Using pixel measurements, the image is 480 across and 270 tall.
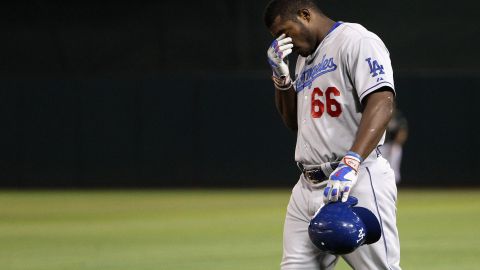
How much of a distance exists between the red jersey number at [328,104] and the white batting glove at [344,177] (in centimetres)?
31

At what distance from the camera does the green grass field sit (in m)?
9.51

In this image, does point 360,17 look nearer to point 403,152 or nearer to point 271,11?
point 403,152

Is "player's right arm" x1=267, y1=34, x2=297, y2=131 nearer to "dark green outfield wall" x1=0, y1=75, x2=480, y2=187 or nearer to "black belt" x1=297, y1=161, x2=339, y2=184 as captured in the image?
"black belt" x1=297, y1=161, x2=339, y2=184

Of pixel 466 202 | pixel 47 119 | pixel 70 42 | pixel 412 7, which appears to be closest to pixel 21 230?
pixel 466 202

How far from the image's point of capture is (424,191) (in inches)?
782

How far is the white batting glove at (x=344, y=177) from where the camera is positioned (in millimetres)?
4699

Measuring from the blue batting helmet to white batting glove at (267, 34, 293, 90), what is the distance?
0.81 metres

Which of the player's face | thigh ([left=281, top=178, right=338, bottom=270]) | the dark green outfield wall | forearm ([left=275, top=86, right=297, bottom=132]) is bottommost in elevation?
the dark green outfield wall

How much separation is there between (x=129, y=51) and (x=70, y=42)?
136cm

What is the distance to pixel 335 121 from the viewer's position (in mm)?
5004

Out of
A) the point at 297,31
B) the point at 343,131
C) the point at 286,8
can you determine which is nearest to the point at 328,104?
the point at 343,131

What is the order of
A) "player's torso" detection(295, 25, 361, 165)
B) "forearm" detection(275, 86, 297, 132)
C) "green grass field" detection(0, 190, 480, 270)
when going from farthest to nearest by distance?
"green grass field" detection(0, 190, 480, 270) < "forearm" detection(275, 86, 297, 132) < "player's torso" detection(295, 25, 361, 165)

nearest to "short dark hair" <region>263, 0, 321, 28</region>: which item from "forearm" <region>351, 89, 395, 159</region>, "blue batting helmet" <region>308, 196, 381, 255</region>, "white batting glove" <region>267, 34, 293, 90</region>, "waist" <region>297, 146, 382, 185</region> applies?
"white batting glove" <region>267, 34, 293, 90</region>

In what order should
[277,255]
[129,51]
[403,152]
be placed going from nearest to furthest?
[277,255], [403,152], [129,51]
